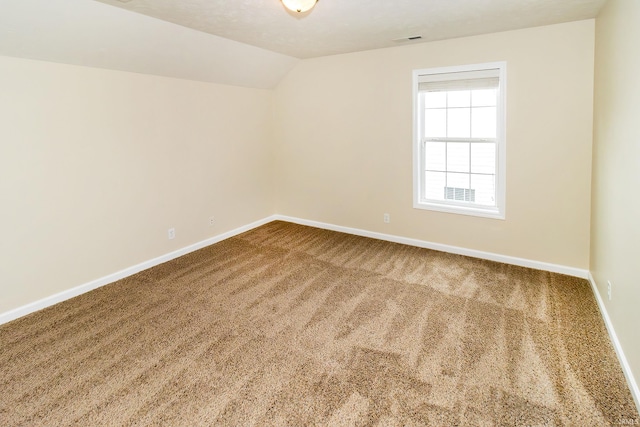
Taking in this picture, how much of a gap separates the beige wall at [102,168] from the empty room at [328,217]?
0.07 ft

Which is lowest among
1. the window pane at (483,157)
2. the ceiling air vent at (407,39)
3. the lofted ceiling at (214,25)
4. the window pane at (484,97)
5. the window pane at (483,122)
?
the window pane at (483,157)

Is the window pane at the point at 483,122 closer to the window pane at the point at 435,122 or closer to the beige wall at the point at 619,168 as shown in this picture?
the window pane at the point at 435,122

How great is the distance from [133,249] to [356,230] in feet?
9.23

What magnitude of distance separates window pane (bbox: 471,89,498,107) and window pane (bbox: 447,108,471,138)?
0.40ft

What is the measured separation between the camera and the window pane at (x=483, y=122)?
3.89 metres

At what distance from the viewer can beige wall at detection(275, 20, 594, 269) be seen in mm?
3400

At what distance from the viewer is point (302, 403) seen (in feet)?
6.54

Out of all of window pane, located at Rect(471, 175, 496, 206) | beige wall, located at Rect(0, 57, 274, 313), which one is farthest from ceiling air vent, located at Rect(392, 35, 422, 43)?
beige wall, located at Rect(0, 57, 274, 313)

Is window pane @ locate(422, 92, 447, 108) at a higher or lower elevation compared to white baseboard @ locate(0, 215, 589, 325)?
higher

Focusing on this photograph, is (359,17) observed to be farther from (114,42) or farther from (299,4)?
(114,42)

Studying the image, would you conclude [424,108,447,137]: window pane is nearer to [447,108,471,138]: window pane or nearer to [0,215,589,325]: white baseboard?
[447,108,471,138]: window pane

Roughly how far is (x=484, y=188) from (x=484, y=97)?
1003mm

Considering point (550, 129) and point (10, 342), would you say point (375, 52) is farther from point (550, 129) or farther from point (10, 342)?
point (10, 342)

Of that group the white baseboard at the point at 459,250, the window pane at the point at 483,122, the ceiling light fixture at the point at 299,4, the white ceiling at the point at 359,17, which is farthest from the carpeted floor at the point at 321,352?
the white ceiling at the point at 359,17
